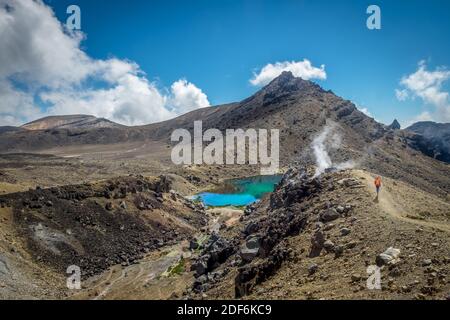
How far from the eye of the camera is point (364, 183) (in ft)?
97.7

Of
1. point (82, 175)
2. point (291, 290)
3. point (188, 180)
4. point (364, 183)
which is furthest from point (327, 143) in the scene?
point (291, 290)

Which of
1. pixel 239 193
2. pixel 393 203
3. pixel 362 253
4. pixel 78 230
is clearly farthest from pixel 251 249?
pixel 239 193

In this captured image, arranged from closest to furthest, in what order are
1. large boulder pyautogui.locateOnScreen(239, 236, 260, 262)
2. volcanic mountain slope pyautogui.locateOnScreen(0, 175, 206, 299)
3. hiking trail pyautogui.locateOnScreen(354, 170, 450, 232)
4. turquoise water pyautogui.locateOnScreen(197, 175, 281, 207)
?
1. hiking trail pyautogui.locateOnScreen(354, 170, 450, 232)
2. large boulder pyautogui.locateOnScreen(239, 236, 260, 262)
3. volcanic mountain slope pyautogui.locateOnScreen(0, 175, 206, 299)
4. turquoise water pyautogui.locateOnScreen(197, 175, 281, 207)

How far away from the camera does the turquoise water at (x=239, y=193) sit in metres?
84.4

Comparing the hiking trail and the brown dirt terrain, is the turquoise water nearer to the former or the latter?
the hiking trail

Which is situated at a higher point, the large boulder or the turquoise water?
the turquoise water

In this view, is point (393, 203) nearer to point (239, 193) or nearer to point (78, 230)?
point (78, 230)

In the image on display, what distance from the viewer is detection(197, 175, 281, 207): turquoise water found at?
84438 millimetres

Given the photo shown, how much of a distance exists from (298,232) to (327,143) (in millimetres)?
140665

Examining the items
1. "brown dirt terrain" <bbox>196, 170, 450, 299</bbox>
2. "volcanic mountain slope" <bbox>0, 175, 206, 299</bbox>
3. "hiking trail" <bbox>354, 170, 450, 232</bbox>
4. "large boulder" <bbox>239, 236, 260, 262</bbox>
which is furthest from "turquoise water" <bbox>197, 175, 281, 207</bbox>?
→ "brown dirt terrain" <bbox>196, 170, 450, 299</bbox>

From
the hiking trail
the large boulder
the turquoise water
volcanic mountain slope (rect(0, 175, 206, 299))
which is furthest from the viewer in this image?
the turquoise water

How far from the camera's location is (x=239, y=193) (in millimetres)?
99688

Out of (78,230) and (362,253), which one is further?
(78,230)

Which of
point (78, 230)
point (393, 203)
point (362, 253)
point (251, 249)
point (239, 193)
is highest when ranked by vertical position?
point (393, 203)
